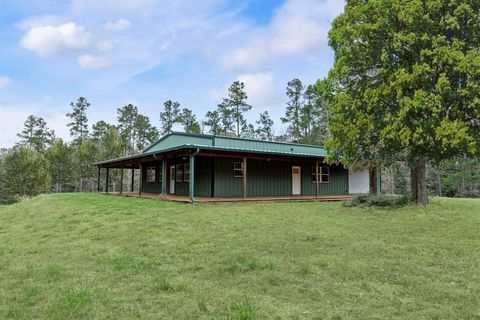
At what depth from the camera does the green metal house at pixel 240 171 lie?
15.4m

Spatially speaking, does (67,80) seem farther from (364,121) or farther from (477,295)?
(477,295)

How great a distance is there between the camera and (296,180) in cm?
1869

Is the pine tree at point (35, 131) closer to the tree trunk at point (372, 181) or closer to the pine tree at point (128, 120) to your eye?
the pine tree at point (128, 120)

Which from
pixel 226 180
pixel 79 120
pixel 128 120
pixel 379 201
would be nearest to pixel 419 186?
pixel 379 201

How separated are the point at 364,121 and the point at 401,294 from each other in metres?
6.73

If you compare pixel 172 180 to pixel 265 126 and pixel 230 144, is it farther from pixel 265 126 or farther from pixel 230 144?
pixel 265 126

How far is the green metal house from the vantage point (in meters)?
15.4

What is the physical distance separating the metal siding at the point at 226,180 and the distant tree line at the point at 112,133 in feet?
68.6

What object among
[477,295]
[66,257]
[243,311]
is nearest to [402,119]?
[477,295]

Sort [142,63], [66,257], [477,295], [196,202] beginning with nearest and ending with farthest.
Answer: [477,295] → [66,257] → [196,202] → [142,63]

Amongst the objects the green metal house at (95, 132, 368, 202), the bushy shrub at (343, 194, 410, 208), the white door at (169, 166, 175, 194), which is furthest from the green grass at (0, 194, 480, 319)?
the white door at (169, 166, 175, 194)

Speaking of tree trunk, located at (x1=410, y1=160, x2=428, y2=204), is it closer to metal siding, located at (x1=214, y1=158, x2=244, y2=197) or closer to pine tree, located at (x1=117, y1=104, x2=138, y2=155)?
metal siding, located at (x1=214, y1=158, x2=244, y2=197)

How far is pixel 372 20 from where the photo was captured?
974 cm

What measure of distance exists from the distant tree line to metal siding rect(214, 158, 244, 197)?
20910 millimetres
